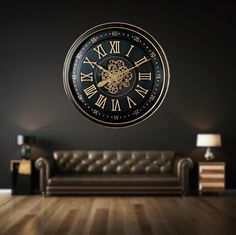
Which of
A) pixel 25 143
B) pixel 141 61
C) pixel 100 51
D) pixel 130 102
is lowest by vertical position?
pixel 25 143

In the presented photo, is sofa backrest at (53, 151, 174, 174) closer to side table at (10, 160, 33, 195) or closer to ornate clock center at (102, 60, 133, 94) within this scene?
side table at (10, 160, 33, 195)

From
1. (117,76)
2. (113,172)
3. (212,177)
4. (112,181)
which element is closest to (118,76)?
(117,76)

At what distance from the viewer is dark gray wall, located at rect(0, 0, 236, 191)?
297 inches

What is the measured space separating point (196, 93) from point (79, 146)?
2.24m

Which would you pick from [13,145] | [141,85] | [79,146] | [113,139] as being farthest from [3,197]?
[141,85]

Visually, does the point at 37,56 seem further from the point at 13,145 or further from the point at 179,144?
the point at 179,144

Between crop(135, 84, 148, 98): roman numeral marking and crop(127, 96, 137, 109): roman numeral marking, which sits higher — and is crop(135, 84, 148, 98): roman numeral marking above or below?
above

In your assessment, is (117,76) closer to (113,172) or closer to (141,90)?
(141,90)

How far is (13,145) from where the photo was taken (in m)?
7.52

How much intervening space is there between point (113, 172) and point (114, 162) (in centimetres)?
17

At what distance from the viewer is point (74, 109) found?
7.54 metres

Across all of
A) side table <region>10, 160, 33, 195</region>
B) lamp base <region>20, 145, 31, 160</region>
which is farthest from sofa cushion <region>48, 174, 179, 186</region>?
lamp base <region>20, 145, 31, 160</region>

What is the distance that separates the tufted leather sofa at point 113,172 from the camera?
6.70 metres

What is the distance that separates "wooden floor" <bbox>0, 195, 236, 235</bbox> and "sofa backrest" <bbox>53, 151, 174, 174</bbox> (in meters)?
0.81
